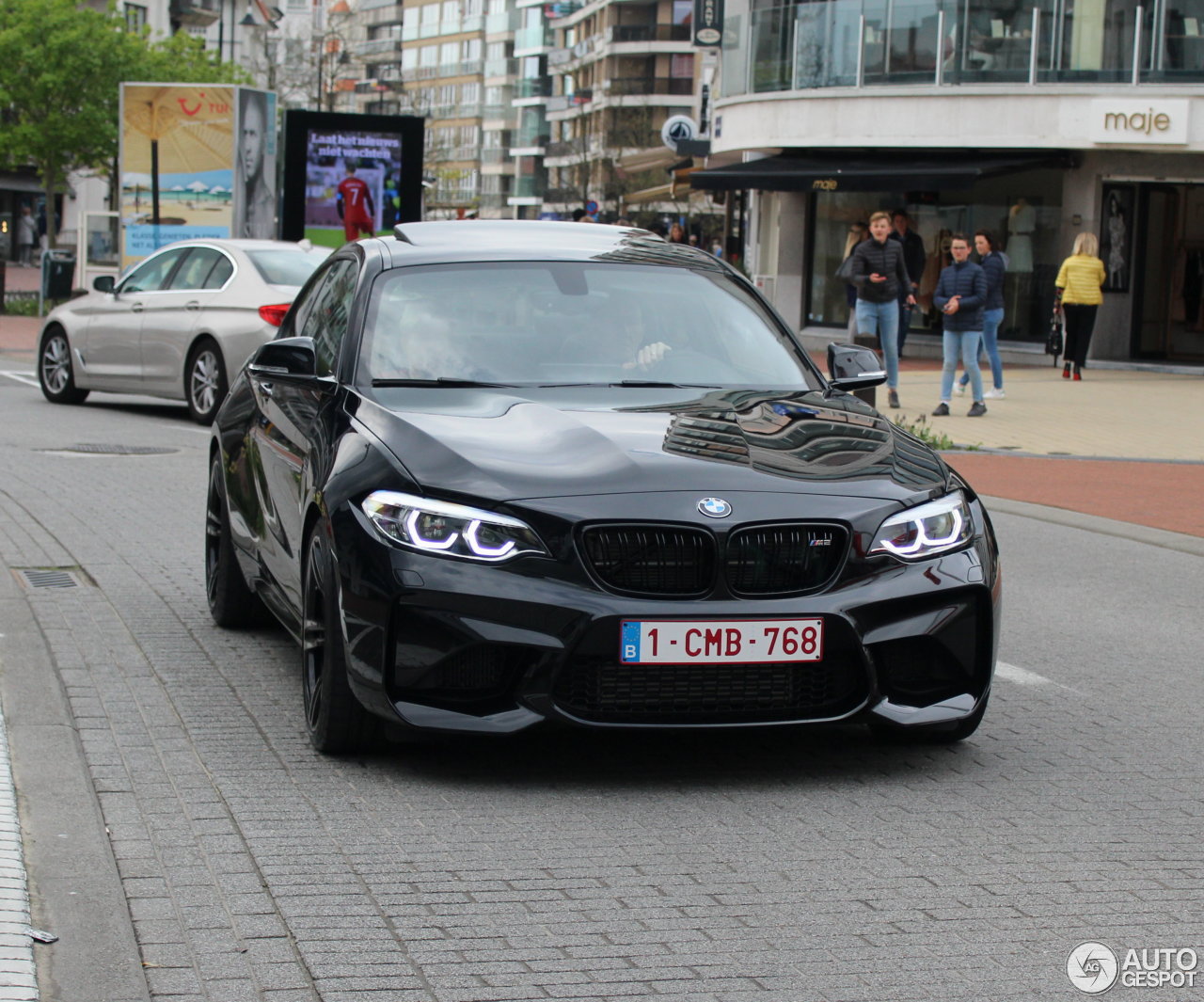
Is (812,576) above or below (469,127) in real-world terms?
below

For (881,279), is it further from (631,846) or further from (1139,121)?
(631,846)

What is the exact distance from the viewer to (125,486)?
12469mm

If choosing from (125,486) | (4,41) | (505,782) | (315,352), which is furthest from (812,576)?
(4,41)

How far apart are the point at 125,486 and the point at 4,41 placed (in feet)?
119

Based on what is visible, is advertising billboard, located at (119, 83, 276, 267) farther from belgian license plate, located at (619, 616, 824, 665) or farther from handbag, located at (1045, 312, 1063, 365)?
belgian license plate, located at (619, 616, 824, 665)

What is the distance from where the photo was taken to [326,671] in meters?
5.51

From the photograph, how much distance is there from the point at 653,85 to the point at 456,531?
4255 inches

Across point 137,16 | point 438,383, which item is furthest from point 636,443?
point 137,16

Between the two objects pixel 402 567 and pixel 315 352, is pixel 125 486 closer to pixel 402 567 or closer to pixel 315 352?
pixel 315 352

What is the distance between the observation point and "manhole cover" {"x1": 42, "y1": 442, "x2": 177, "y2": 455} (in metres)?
14.6

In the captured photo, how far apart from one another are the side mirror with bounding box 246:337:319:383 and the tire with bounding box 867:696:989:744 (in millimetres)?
2145

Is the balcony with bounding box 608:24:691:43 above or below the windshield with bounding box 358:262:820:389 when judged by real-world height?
above

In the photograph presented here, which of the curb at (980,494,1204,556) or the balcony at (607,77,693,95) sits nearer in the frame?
the curb at (980,494,1204,556)

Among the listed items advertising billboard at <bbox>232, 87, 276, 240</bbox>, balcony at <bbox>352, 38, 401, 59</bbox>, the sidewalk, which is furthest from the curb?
balcony at <bbox>352, 38, 401, 59</bbox>
